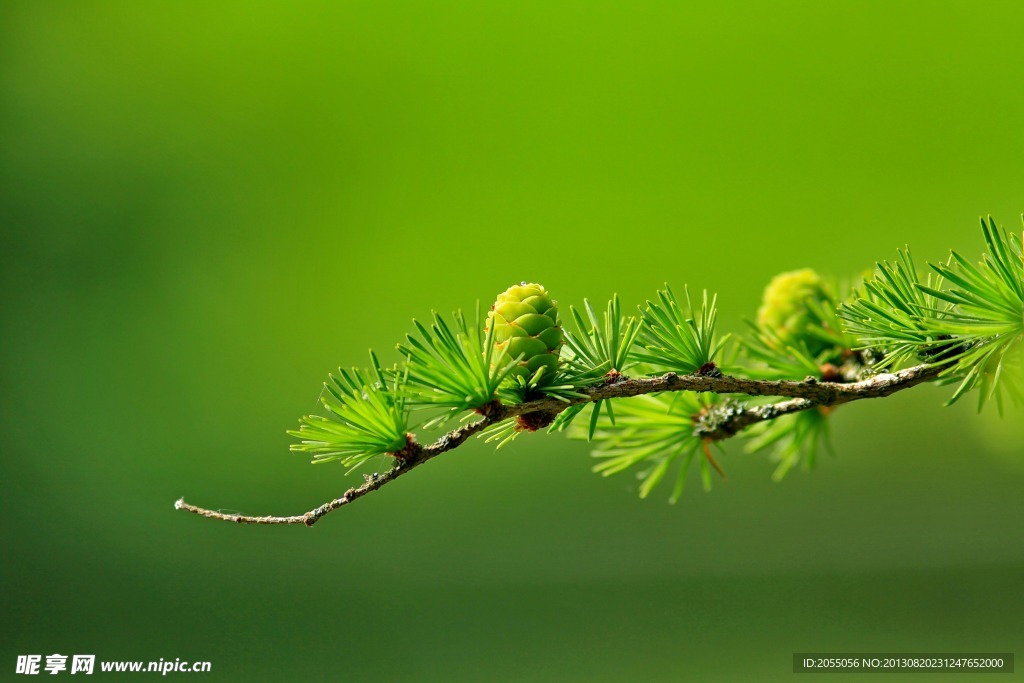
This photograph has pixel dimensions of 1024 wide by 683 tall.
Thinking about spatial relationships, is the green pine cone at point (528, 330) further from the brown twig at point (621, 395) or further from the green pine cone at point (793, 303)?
the green pine cone at point (793, 303)

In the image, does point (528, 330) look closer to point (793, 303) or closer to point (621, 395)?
point (621, 395)

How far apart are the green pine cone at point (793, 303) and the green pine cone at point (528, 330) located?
152 mm

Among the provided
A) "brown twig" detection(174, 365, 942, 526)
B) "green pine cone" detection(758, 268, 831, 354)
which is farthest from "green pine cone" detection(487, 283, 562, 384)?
"green pine cone" detection(758, 268, 831, 354)

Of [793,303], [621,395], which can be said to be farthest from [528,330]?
[793,303]

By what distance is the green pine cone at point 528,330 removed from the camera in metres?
0.30

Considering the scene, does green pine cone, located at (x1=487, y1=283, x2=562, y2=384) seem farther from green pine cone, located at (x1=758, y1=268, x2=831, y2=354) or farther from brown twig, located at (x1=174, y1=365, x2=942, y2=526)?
green pine cone, located at (x1=758, y1=268, x2=831, y2=354)

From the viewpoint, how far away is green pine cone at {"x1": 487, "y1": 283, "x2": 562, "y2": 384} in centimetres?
30

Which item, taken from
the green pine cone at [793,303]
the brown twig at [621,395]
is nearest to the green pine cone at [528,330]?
the brown twig at [621,395]

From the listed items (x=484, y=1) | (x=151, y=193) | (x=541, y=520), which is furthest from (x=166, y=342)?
(x=484, y=1)

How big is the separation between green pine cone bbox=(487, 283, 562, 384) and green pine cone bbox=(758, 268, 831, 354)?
152 millimetres

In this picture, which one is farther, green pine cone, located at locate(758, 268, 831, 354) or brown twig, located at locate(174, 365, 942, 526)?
green pine cone, located at locate(758, 268, 831, 354)

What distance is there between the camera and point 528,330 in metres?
0.30

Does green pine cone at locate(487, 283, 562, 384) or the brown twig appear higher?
green pine cone at locate(487, 283, 562, 384)

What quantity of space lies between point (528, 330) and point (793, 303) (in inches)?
7.1
